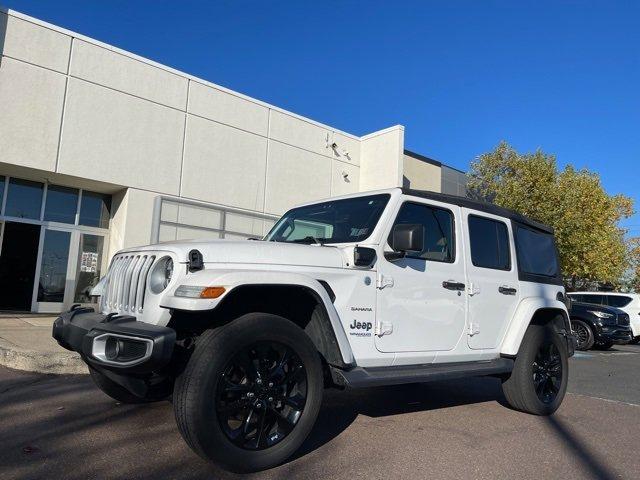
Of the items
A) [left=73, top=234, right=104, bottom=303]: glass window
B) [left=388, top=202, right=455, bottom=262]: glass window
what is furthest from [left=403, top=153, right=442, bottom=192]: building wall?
[left=388, top=202, right=455, bottom=262]: glass window

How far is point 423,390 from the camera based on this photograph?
619cm

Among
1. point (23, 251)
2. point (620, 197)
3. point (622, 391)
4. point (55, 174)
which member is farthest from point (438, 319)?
point (620, 197)

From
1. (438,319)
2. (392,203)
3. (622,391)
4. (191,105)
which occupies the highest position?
(191,105)

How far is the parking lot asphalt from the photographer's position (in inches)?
129

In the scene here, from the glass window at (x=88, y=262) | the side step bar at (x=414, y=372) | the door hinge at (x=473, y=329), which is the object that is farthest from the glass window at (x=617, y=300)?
the glass window at (x=88, y=262)

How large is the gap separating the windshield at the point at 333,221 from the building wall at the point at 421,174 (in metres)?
13.8

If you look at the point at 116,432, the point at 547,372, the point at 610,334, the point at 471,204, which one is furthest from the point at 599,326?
the point at 116,432

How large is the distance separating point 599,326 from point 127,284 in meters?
13.0

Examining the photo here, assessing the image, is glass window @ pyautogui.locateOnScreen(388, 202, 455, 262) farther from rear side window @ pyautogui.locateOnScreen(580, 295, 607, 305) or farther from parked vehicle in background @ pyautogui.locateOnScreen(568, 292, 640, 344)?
rear side window @ pyautogui.locateOnScreen(580, 295, 607, 305)

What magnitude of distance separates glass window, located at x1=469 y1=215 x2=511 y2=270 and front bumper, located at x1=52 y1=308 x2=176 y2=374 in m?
3.01

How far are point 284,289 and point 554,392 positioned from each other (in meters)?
3.55

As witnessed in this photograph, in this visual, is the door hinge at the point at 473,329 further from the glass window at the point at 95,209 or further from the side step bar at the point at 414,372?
the glass window at the point at 95,209

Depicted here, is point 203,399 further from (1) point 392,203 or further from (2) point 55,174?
(2) point 55,174

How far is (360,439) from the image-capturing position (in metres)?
4.03
